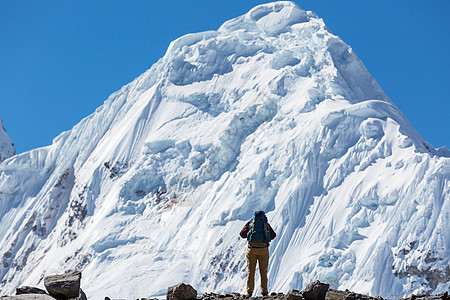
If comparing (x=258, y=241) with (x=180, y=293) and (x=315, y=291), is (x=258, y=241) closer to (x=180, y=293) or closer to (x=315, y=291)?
(x=180, y=293)

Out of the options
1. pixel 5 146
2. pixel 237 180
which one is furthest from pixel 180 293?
pixel 5 146

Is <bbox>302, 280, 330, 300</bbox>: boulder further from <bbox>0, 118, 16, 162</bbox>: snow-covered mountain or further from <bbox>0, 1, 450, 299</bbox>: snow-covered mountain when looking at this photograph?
<bbox>0, 118, 16, 162</bbox>: snow-covered mountain

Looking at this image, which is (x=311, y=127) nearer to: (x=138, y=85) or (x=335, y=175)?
(x=335, y=175)

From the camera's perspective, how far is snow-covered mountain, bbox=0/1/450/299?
40906 mm

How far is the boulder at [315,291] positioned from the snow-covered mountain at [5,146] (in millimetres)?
73666

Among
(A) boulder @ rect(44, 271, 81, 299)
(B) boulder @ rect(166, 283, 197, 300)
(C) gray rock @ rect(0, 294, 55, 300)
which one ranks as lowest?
(C) gray rock @ rect(0, 294, 55, 300)

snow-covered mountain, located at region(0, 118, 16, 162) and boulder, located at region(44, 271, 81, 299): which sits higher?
snow-covered mountain, located at region(0, 118, 16, 162)

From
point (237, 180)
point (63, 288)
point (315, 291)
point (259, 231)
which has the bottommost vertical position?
point (63, 288)

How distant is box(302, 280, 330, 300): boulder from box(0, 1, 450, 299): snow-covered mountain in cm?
2694

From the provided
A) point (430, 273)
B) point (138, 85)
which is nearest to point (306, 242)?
point (430, 273)

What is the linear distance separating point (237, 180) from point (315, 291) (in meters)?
36.7

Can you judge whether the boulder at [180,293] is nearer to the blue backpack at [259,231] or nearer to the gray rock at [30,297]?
the gray rock at [30,297]

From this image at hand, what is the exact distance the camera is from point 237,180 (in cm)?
4859

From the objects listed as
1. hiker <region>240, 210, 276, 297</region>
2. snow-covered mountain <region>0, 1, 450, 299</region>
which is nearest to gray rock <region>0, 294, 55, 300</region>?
hiker <region>240, 210, 276, 297</region>
